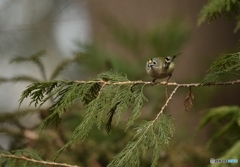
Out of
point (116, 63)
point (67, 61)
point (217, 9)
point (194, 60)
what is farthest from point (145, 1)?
point (217, 9)

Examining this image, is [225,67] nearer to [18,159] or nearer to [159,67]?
[159,67]

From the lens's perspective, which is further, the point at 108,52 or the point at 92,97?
the point at 108,52

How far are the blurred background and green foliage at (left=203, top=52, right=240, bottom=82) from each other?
1.31 feet

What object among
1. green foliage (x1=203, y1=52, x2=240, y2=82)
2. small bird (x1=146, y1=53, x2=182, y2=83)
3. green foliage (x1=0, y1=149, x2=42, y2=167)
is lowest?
green foliage (x1=0, y1=149, x2=42, y2=167)

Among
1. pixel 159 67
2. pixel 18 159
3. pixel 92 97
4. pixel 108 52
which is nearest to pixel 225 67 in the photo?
pixel 159 67

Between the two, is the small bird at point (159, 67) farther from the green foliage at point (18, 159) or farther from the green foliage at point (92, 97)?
the green foliage at point (18, 159)

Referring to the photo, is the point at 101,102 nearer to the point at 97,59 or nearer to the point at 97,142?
the point at 97,142

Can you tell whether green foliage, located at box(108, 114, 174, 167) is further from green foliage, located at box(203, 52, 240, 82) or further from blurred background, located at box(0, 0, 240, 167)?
blurred background, located at box(0, 0, 240, 167)

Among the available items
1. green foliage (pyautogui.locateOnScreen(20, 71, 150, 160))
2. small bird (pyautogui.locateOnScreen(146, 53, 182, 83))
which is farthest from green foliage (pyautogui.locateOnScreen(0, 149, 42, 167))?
small bird (pyautogui.locateOnScreen(146, 53, 182, 83))

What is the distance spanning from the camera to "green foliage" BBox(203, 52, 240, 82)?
50 centimetres

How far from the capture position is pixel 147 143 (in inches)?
19.1

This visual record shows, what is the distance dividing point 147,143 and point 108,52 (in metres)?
0.83

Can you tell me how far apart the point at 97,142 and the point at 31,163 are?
489mm

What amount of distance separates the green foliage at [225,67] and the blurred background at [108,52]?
398 mm
